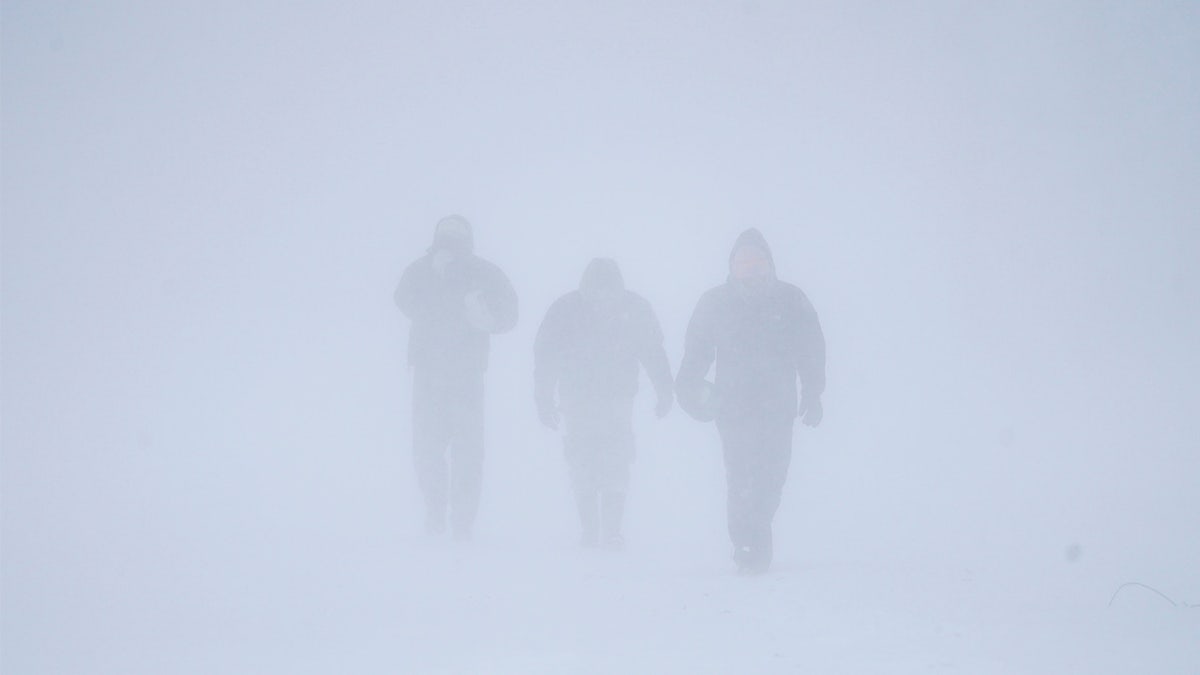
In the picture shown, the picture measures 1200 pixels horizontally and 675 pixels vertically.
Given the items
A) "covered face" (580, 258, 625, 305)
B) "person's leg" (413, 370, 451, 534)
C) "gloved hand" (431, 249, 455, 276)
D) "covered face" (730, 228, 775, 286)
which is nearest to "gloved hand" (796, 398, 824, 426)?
"covered face" (730, 228, 775, 286)

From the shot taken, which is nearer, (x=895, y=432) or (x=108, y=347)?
(x=895, y=432)

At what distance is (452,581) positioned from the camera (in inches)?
203

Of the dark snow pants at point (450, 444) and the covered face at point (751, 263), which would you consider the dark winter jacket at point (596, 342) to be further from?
the covered face at point (751, 263)

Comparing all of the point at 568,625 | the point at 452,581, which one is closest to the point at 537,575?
the point at 452,581

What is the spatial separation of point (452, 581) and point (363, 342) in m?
35.5

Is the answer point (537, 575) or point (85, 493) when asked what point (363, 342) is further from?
point (537, 575)

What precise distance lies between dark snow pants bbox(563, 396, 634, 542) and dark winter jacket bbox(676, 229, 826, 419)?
4.25 feet

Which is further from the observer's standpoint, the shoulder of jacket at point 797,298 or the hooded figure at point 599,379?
the hooded figure at point 599,379

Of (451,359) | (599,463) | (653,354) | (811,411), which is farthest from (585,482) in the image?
(811,411)

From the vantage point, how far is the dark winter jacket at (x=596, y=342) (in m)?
7.04

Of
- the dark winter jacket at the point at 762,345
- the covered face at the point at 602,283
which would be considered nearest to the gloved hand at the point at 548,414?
the covered face at the point at 602,283

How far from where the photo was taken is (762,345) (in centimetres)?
572

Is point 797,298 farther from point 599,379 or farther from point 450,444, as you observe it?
point 450,444

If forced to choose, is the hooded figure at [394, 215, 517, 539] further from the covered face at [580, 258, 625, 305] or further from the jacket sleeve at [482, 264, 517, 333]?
the covered face at [580, 258, 625, 305]
